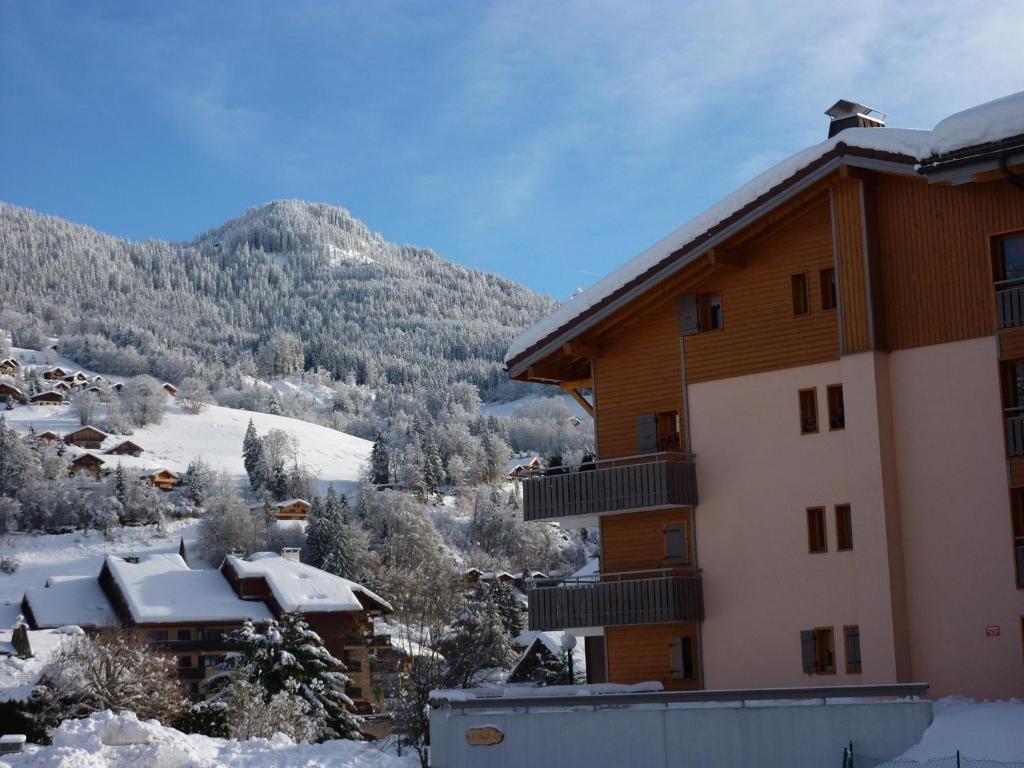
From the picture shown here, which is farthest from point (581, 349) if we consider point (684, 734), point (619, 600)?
point (684, 734)

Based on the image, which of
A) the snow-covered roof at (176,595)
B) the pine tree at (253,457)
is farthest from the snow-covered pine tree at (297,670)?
the pine tree at (253,457)

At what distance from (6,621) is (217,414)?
110 m

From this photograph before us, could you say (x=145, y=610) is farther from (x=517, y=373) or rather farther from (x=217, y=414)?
(x=217, y=414)

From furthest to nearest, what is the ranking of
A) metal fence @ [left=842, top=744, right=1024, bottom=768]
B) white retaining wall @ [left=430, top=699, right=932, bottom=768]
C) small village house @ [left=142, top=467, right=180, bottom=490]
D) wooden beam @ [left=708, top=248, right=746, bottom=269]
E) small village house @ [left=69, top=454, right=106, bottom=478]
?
small village house @ [left=69, top=454, right=106, bottom=478]
small village house @ [left=142, top=467, right=180, bottom=490]
wooden beam @ [left=708, top=248, right=746, bottom=269]
white retaining wall @ [left=430, top=699, right=932, bottom=768]
metal fence @ [left=842, top=744, right=1024, bottom=768]

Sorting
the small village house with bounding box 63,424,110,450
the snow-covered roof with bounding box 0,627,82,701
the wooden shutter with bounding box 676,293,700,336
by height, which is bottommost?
the snow-covered roof with bounding box 0,627,82,701

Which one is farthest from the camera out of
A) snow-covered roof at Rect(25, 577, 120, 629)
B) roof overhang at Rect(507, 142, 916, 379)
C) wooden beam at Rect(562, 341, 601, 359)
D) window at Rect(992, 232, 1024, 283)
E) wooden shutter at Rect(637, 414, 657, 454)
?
snow-covered roof at Rect(25, 577, 120, 629)

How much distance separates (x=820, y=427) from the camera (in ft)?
84.2

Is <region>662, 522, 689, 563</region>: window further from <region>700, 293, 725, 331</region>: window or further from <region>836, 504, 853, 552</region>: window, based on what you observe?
<region>700, 293, 725, 331</region>: window

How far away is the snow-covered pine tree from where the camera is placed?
49.0 meters

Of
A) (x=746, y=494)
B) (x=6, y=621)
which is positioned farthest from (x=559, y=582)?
(x=6, y=621)

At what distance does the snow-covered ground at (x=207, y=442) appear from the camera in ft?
541

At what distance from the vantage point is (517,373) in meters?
29.9

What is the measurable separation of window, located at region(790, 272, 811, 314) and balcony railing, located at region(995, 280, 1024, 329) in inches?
141

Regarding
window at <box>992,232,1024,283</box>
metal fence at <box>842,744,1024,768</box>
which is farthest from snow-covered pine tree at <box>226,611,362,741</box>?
window at <box>992,232,1024,283</box>
